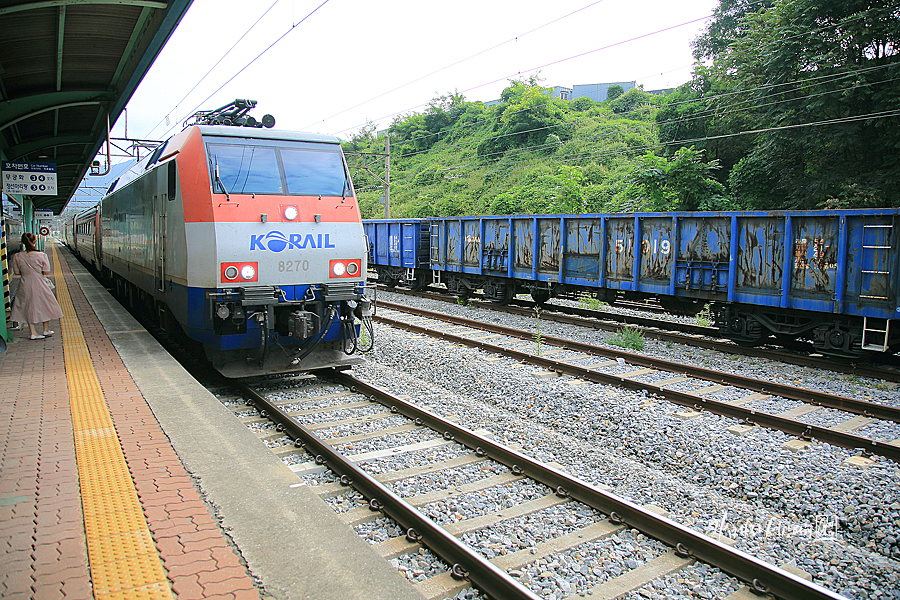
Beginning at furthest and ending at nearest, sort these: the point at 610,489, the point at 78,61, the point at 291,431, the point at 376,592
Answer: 1. the point at 78,61
2. the point at 291,431
3. the point at 610,489
4. the point at 376,592

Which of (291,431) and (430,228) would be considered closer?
(291,431)

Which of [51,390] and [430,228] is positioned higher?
[430,228]

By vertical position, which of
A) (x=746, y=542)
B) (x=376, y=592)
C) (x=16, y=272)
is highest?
(x=16, y=272)

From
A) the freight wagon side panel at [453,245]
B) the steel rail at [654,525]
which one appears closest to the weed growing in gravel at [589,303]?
the freight wagon side panel at [453,245]

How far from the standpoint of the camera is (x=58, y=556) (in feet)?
9.43

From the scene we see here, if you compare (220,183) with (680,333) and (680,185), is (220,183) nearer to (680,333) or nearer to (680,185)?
(680,333)

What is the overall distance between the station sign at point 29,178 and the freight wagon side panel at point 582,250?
1501 centimetres

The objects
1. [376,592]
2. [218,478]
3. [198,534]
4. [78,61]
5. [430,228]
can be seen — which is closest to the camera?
[376,592]

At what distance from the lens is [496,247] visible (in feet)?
54.5

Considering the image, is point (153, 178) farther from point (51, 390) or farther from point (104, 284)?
point (104, 284)

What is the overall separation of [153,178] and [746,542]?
899 centimetres

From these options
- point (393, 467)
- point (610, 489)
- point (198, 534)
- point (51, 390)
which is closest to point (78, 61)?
point (51, 390)

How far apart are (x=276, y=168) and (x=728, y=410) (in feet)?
20.8

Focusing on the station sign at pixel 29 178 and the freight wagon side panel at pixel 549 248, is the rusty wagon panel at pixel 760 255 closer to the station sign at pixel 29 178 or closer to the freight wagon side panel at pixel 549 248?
the freight wagon side panel at pixel 549 248
